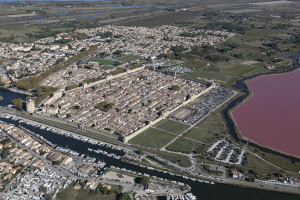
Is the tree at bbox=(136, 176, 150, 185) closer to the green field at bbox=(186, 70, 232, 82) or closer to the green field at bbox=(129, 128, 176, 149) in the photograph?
the green field at bbox=(129, 128, 176, 149)

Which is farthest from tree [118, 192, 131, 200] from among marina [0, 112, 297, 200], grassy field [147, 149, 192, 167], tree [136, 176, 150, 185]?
grassy field [147, 149, 192, 167]

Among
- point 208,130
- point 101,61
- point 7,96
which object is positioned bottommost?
point 208,130

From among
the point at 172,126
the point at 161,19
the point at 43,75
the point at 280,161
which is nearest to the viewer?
the point at 280,161

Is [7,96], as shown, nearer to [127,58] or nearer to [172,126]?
[172,126]

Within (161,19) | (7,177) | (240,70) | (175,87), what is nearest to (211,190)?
(7,177)

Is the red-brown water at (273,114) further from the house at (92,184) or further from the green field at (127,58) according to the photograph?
the green field at (127,58)

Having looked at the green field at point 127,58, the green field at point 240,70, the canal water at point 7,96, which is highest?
the green field at point 127,58

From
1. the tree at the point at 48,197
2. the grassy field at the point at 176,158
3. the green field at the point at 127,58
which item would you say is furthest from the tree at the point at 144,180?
the green field at the point at 127,58
